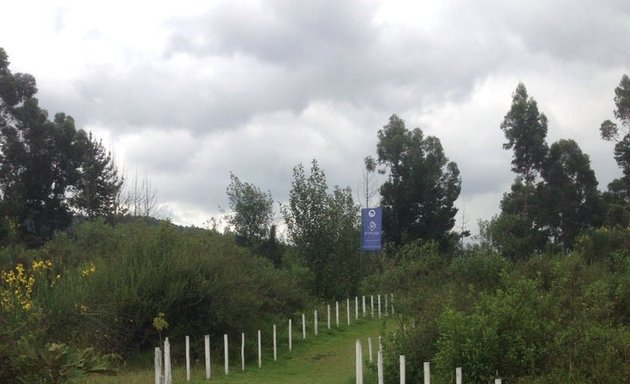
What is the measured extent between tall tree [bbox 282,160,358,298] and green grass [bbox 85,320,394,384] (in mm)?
11134

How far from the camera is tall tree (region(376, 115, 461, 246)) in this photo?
2047 inches

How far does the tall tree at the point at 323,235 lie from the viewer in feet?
128

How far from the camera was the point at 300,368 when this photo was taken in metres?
Result: 21.2

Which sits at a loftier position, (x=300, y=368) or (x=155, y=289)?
(x=155, y=289)

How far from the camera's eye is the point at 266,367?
21469 mm

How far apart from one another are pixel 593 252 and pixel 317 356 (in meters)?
14.6

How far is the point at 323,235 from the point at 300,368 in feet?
61.5

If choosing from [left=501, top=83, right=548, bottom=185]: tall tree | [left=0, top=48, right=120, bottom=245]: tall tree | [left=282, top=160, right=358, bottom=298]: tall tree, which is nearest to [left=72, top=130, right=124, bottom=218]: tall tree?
[left=0, top=48, right=120, bottom=245]: tall tree

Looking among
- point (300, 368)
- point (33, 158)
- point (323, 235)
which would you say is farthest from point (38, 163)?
point (300, 368)

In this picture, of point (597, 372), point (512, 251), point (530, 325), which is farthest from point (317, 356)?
point (512, 251)

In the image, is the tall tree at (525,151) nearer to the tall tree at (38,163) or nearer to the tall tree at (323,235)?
the tall tree at (323,235)

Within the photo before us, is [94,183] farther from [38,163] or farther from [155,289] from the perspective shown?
[155,289]

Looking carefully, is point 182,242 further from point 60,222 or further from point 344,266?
point 60,222

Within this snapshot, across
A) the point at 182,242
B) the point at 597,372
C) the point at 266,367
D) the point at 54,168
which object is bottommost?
the point at 266,367
